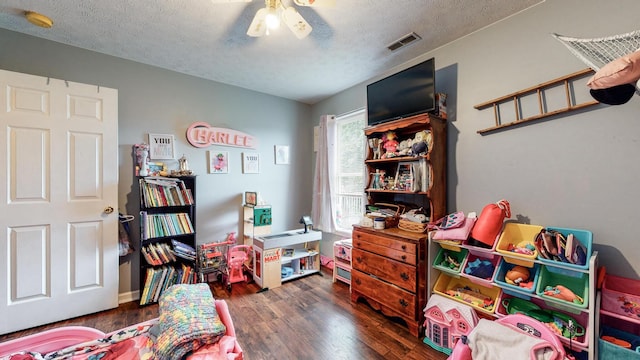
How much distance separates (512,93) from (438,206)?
3.41ft

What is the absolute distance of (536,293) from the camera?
1448 mm

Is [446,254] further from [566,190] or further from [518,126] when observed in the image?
[518,126]

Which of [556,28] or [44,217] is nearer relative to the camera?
[556,28]

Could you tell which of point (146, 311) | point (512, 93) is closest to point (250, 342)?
point (146, 311)

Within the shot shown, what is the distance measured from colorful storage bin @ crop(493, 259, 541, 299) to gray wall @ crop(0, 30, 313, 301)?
2.71m

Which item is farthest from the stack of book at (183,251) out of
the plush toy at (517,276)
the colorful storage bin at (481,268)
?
the plush toy at (517,276)

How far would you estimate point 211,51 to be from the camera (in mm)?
2350

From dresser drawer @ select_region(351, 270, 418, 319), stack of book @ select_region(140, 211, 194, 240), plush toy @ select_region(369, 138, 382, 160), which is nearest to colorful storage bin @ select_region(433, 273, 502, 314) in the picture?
dresser drawer @ select_region(351, 270, 418, 319)

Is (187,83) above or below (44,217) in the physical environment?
above

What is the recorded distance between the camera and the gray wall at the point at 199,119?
2.25 meters

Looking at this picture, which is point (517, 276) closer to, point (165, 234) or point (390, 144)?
point (390, 144)

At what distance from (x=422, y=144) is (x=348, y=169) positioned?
1.41m

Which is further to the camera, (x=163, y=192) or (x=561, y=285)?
(x=163, y=192)

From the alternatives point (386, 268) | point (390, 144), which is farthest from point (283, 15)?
point (386, 268)
